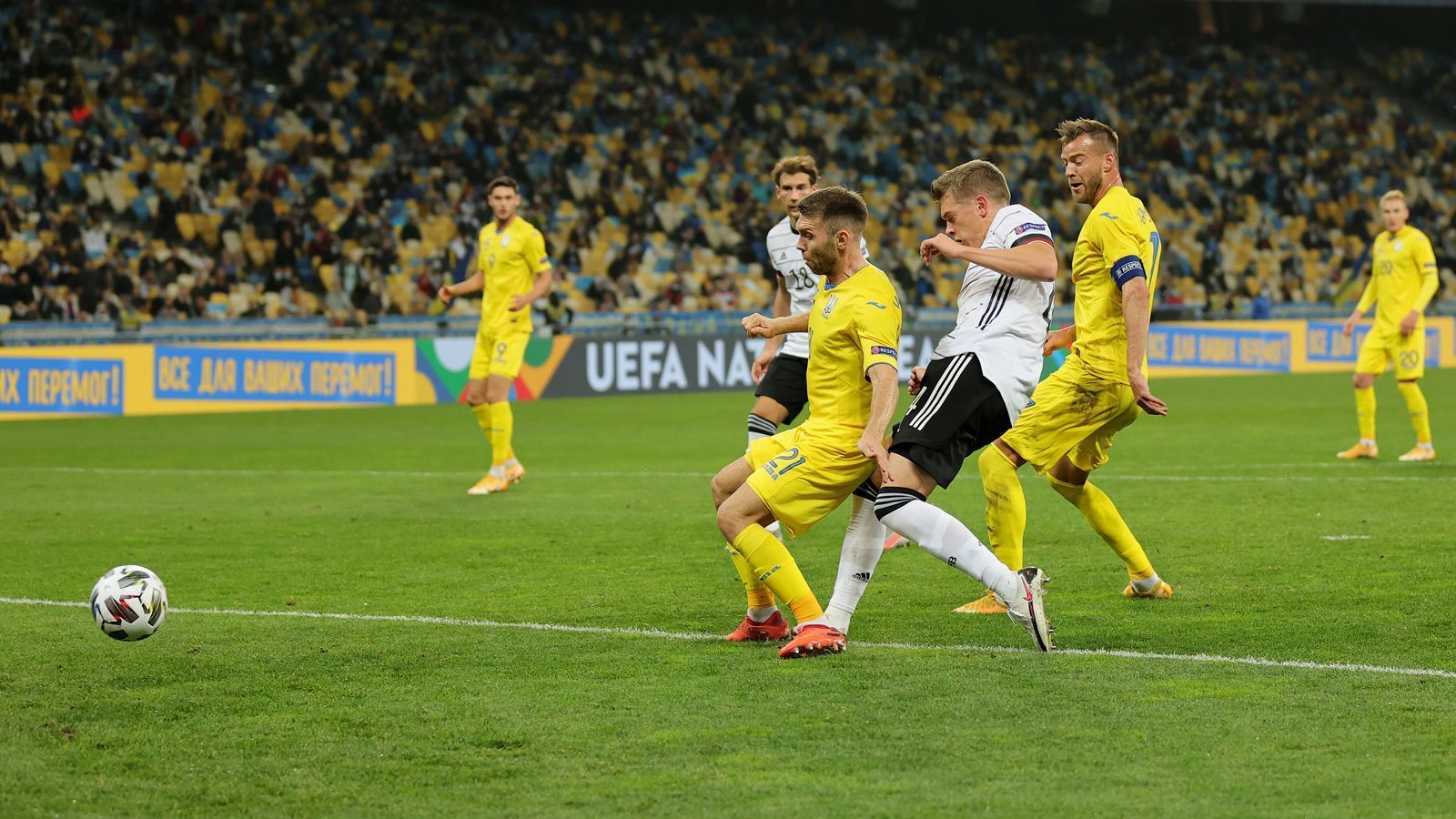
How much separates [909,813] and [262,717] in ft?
7.45

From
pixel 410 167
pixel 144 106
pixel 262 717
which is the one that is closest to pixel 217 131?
pixel 144 106

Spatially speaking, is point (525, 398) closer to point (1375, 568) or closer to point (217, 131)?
point (217, 131)

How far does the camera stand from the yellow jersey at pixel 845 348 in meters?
6.18

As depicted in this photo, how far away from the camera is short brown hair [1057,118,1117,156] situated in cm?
707

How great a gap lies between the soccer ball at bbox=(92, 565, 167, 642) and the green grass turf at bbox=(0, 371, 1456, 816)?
13cm

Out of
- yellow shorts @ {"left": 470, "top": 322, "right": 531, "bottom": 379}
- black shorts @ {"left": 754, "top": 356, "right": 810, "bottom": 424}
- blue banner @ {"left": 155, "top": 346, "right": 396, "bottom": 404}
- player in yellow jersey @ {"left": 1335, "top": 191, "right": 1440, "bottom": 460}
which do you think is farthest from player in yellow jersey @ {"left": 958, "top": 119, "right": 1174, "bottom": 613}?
blue banner @ {"left": 155, "top": 346, "right": 396, "bottom": 404}

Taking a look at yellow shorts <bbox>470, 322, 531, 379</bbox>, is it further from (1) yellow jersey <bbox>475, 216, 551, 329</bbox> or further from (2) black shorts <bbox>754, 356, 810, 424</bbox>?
(2) black shorts <bbox>754, 356, 810, 424</bbox>

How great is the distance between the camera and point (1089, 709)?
5324mm

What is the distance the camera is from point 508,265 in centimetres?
1323

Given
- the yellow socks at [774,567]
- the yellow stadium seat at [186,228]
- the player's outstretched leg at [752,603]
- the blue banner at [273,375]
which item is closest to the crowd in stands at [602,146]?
the yellow stadium seat at [186,228]

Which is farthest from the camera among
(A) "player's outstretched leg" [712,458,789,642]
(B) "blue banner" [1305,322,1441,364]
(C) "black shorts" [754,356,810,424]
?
(B) "blue banner" [1305,322,1441,364]

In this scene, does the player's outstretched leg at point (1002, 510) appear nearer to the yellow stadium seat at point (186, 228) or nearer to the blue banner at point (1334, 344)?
the yellow stadium seat at point (186, 228)

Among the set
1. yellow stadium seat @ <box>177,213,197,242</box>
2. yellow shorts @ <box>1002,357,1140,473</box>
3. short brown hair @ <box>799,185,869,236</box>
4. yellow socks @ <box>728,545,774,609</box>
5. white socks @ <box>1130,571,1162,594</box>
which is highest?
yellow stadium seat @ <box>177,213,197,242</box>

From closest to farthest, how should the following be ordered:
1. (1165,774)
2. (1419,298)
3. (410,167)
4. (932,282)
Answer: (1165,774) < (1419,298) < (410,167) < (932,282)
